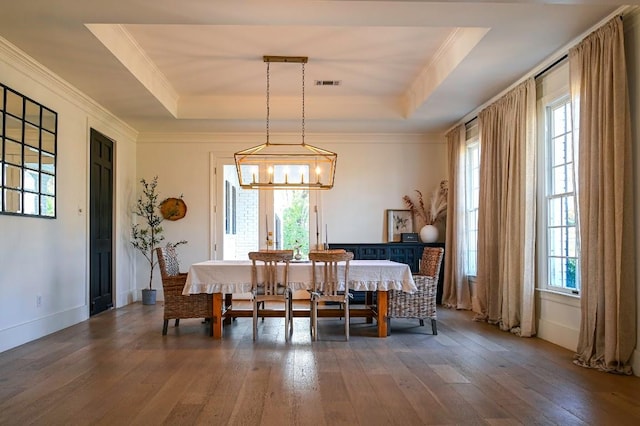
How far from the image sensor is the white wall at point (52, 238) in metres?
4.61

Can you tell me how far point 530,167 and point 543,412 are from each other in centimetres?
289

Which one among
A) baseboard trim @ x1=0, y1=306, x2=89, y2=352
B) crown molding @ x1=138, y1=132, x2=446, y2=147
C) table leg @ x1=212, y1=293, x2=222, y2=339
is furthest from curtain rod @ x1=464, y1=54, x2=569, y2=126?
baseboard trim @ x1=0, y1=306, x2=89, y2=352

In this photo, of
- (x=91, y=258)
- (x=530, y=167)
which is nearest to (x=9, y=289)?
(x=91, y=258)

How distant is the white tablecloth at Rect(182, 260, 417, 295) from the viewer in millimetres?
4977

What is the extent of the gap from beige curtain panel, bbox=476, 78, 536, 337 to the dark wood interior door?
489 cm

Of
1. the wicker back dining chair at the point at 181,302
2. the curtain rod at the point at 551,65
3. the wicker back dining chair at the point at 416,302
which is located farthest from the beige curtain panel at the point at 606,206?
the wicker back dining chair at the point at 181,302

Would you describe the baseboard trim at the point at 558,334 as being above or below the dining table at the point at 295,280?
below

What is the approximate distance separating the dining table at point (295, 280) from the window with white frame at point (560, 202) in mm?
1407

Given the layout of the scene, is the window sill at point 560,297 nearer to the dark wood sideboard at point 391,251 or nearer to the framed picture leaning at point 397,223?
the dark wood sideboard at point 391,251

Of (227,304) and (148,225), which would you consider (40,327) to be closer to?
(227,304)

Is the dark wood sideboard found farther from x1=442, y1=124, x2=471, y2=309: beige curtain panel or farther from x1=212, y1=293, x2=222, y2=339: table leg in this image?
x1=212, y1=293, x2=222, y2=339: table leg

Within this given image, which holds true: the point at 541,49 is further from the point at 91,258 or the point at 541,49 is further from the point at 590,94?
the point at 91,258

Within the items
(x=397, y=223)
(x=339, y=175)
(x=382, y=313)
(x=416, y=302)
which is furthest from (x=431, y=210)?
(x=382, y=313)

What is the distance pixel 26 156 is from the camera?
4.85 metres
